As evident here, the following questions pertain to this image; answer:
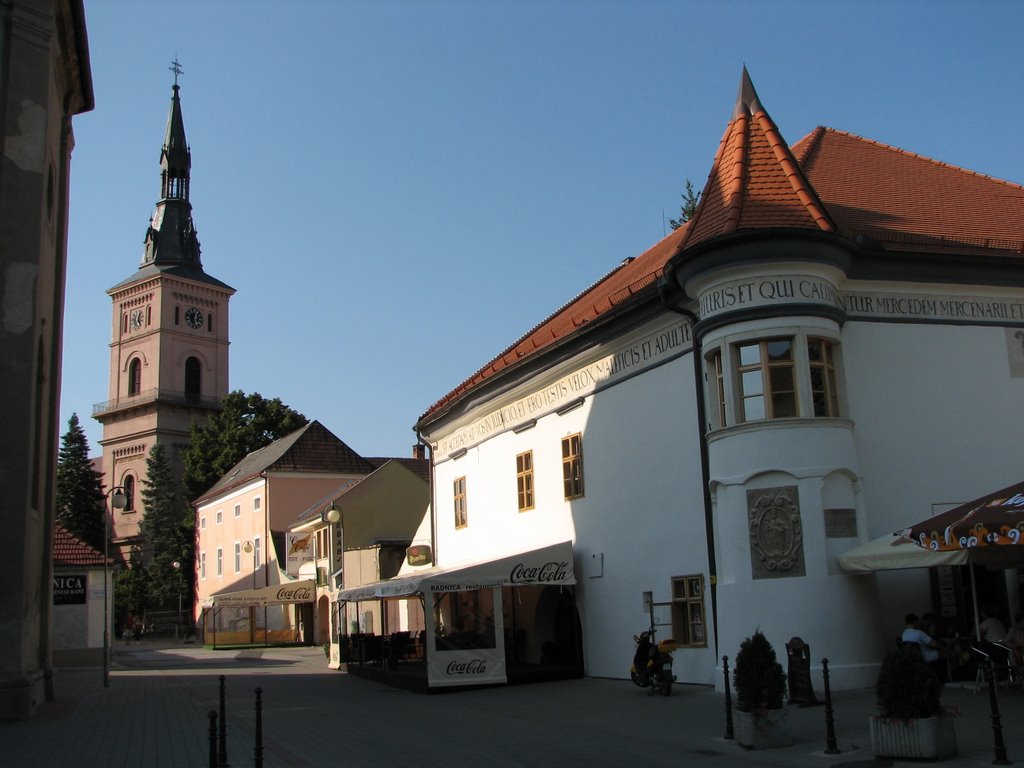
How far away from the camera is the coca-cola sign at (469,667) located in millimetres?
22141

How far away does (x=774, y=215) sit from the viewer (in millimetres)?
18344

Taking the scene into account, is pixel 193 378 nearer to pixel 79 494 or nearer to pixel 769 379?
pixel 79 494

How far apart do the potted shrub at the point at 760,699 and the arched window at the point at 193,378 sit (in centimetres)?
7965

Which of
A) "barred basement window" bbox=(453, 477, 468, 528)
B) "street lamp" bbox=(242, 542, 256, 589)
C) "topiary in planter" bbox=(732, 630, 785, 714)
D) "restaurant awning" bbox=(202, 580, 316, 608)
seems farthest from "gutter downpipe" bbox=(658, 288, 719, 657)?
"street lamp" bbox=(242, 542, 256, 589)

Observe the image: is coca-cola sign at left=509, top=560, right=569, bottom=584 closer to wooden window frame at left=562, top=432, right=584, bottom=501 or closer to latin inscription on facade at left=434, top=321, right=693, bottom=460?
wooden window frame at left=562, top=432, right=584, bottom=501

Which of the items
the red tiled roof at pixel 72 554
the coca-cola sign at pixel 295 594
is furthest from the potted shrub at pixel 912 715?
the coca-cola sign at pixel 295 594

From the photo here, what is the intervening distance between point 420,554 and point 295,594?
42.1 feet

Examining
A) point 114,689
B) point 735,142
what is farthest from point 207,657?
point 735,142

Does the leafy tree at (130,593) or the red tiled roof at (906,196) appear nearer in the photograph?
the red tiled roof at (906,196)

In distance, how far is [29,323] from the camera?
60.7 ft

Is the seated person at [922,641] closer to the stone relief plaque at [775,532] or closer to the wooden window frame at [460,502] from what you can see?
the stone relief plaque at [775,532]

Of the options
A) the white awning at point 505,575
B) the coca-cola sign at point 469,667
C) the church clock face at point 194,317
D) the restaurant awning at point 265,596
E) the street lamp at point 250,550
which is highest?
the church clock face at point 194,317

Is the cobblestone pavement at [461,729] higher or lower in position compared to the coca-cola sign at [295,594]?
lower

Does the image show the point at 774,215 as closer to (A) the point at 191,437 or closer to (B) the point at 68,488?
(A) the point at 191,437
